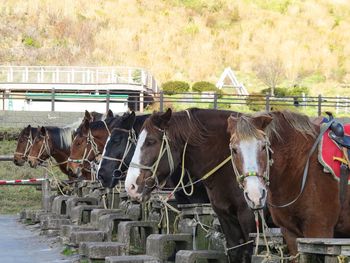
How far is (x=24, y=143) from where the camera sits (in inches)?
866

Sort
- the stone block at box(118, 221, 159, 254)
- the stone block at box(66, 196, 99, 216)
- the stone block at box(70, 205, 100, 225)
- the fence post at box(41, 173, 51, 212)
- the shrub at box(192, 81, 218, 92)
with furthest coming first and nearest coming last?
the shrub at box(192, 81, 218, 92) → the fence post at box(41, 173, 51, 212) → the stone block at box(66, 196, 99, 216) → the stone block at box(70, 205, 100, 225) → the stone block at box(118, 221, 159, 254)

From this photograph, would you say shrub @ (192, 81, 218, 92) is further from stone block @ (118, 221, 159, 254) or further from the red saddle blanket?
the red saddle blanket

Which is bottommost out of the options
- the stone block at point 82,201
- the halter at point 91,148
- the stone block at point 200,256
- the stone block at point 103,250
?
the stone block at point 103,250

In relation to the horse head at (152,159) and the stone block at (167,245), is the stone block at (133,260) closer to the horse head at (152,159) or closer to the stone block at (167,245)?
the stone block at (167,245)

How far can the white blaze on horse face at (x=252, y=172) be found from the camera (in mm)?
6762

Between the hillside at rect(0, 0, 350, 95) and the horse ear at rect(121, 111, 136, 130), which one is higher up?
the hillside at rect(0, 0, 350, 95)

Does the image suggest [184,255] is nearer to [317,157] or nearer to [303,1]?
[317,157]

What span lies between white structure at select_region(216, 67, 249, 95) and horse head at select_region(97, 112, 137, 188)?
35767 mm

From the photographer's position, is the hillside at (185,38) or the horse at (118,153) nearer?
the horse at (118,153)

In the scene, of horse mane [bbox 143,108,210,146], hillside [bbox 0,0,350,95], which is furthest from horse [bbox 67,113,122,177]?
hillside [bbox 0,0,350,95]

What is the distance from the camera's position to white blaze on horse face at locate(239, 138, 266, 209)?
6.76 metres

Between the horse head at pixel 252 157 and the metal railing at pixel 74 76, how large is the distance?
129ft

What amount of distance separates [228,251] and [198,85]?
130 feet

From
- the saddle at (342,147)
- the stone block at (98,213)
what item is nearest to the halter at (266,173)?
the saddle at (342,147)
